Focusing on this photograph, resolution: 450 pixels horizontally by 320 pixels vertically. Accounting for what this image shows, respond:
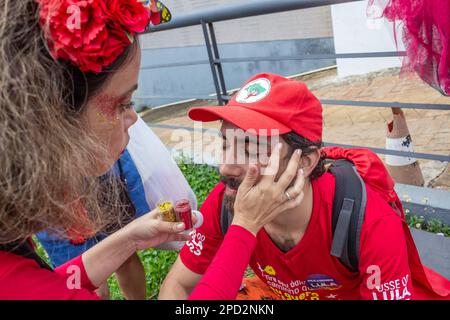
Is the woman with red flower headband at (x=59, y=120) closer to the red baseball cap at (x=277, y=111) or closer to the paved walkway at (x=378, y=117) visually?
the red baseball cap at (x=277, y=111)

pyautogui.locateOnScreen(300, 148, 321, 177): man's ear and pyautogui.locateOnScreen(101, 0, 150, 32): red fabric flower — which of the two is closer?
pyautogui.locateOnScreen(101, 0, 150, 32): red fabric flower

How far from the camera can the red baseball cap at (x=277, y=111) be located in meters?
1.79

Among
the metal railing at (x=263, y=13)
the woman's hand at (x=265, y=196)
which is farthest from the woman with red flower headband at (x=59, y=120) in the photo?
the metal railing at (x=263, y=13)

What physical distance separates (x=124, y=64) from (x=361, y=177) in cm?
102

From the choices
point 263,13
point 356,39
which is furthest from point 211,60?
point 356,39

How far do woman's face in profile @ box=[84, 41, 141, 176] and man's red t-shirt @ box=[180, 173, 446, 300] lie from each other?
0.72m

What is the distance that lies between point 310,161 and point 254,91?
36 centimetres

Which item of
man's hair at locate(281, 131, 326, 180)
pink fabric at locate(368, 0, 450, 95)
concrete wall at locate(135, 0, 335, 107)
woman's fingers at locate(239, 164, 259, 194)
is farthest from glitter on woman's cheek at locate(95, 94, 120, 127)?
concrete wall at locate(135, 0, 335, 107)

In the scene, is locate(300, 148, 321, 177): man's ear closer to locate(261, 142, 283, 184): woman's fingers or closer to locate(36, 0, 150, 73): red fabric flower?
locate(261, 142, 283, 184): woman's fingers

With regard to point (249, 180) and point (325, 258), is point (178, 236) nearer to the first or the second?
point (249, 180)

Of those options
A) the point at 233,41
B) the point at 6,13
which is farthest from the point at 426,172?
the point at 233,41

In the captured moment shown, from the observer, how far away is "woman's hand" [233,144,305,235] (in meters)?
1.62

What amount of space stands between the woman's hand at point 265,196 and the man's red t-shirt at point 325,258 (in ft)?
0.77

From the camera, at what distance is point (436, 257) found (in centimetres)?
280
